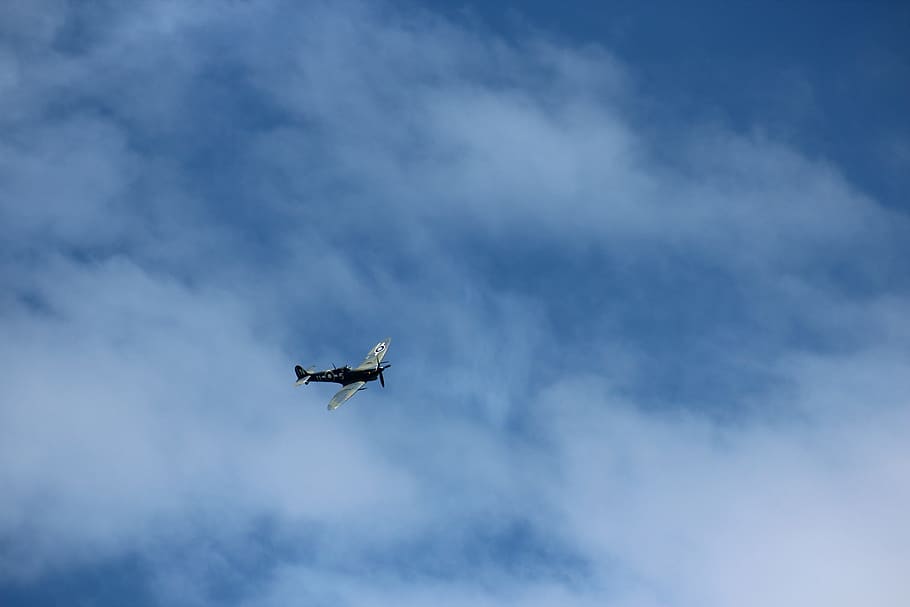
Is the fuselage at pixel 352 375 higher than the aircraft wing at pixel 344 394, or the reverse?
the fuselage at pixel 352 375

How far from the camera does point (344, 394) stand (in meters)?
190

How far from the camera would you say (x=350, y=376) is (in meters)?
197

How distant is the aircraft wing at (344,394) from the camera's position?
608ft

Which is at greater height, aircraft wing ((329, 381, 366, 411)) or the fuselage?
the fuselage

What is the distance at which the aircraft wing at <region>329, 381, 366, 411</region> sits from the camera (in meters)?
185
